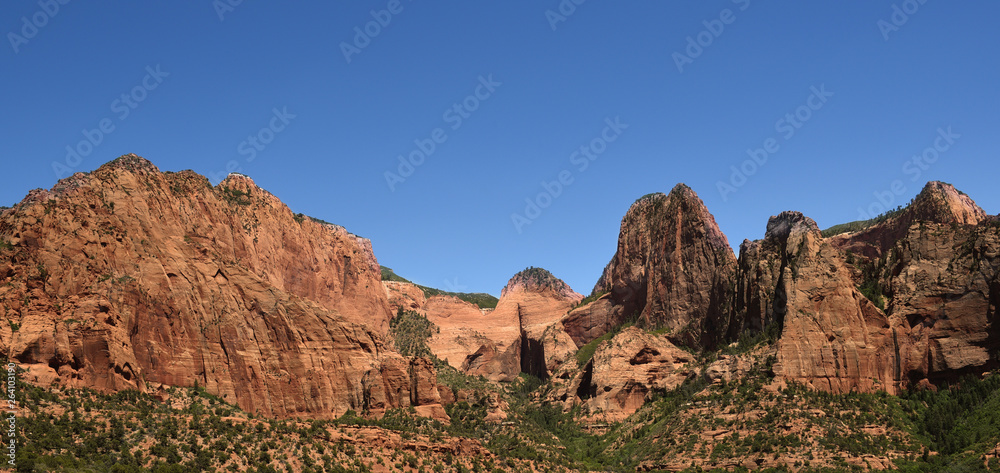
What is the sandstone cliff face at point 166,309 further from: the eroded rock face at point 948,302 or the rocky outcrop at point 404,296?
the eroded rock face at point 948,302

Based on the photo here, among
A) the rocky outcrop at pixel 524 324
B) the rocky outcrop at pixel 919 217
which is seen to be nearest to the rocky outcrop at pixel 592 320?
the rocky outcrop at pixel 524 324

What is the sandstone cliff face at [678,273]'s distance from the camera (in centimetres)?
14925

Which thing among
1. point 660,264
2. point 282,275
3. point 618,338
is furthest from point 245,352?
point 660,264

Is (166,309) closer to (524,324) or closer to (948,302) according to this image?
(948,302)

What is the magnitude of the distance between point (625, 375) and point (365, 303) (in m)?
41.8

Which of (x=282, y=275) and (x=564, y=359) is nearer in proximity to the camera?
(x=282, y=275)

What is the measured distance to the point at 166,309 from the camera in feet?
311

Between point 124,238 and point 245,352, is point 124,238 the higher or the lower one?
the higher one

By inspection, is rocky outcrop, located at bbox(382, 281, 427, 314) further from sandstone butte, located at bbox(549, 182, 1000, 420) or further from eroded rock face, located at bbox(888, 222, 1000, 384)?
eroded rock face, located at bbox(888, 222, 1000, 384)

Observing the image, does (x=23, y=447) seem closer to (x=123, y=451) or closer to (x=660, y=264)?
(x=123, y=451)

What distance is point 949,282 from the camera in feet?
371

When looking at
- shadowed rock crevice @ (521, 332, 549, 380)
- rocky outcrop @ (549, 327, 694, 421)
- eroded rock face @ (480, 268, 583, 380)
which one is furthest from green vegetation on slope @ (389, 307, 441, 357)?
rocky outcrop @ (549, 327, 694, 421)

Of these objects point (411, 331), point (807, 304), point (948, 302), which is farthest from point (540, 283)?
point (948, 302)

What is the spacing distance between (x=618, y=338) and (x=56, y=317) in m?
86.3
